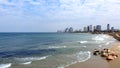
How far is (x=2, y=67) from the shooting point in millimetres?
20734

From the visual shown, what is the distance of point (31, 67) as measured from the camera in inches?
818

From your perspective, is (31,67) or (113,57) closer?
(31,67)

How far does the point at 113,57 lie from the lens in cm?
2767

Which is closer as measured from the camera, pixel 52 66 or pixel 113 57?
pixel 52 66

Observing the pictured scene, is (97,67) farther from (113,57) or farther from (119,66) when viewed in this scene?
(113,57)

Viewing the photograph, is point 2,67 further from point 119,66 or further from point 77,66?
point 119,66

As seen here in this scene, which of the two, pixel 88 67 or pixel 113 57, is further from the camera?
pixel 113 57

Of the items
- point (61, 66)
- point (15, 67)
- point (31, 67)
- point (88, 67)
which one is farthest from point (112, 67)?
point (15, 67)

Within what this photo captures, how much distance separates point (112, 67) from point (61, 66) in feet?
17.7

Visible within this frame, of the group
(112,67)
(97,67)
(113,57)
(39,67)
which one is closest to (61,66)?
(39,67)

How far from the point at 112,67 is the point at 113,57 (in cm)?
A: 658

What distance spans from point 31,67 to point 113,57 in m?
12.4

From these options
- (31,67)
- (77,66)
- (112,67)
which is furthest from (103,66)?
(31,67)

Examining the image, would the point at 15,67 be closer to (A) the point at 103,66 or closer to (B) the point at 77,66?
(B) the point at 77,66
